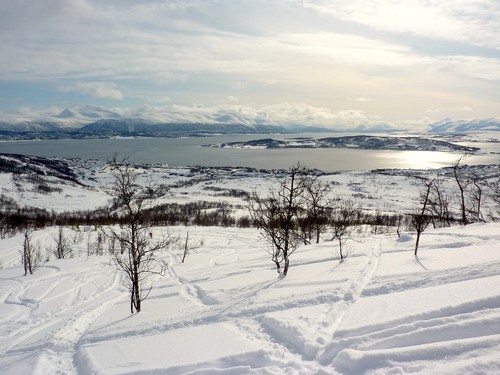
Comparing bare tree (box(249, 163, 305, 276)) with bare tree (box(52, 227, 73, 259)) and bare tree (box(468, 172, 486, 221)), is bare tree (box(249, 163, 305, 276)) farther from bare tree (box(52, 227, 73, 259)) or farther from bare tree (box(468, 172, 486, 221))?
bare tree (box(52, 227, 73, 259))

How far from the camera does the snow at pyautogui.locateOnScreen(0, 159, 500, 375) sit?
22.4ft

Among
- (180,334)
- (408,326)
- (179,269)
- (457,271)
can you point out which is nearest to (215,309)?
(180,334)

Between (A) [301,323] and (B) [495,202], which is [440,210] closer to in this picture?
(A) [301,323]

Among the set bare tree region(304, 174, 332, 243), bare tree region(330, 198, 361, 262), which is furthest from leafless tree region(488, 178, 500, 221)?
bare tree region(304, 174, 332, 243)

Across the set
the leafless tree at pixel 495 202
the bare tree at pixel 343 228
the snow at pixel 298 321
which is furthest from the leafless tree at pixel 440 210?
the snow at pixel 298 321

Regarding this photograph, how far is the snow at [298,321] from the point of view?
22.4 feet

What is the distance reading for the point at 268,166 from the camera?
192125 millimetres

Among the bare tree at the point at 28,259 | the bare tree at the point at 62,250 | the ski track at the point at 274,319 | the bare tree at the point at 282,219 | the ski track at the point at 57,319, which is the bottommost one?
the bare tree at the point at 62,250

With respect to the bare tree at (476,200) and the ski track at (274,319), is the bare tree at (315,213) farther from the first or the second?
the bare tree at (476,200)

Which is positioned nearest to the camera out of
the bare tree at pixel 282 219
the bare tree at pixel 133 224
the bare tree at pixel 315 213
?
the bare tree at pixel 133 224

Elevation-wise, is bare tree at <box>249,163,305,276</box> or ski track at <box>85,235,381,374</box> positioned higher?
bare tree at <box>249,163,305,276</box>

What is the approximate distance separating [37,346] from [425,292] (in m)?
11.1

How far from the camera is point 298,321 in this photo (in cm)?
875

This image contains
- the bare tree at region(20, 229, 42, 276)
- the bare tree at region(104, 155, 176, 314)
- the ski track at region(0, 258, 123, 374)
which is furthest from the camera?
the bare tree at region(20, 229, 42, 276)
